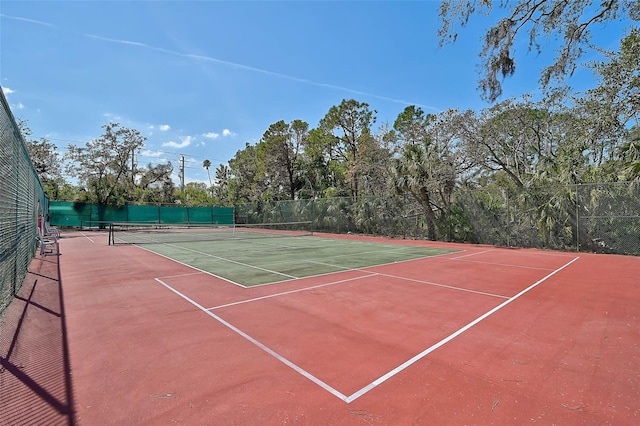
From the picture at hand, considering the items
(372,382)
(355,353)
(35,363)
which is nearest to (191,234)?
(35,363)

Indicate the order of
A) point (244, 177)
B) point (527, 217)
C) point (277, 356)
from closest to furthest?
point (277, 356) → point (527, 217) → point (244, 177)

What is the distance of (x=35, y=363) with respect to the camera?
373cm

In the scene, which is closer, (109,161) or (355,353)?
(355,353)

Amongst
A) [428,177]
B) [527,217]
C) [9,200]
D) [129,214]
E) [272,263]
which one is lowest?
[272,263]

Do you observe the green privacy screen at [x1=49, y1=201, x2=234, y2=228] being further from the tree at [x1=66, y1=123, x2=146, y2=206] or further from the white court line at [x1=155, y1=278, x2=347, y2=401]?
the white court line at [x1=155, y1=278, x2=347, y2=401]

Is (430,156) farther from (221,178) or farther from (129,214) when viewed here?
(221,178)

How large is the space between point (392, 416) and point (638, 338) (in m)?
4.04

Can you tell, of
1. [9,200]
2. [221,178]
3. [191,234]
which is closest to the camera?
[9,200]

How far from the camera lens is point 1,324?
4.78m

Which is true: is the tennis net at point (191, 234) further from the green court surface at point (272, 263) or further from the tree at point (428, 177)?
the tree at point (428, 177)

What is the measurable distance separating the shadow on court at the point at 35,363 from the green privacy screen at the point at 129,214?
26.5 m

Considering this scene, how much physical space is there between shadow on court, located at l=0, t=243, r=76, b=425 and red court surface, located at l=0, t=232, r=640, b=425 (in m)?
0.14

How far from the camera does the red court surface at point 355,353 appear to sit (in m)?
2.83

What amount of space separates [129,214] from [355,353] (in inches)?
1503
